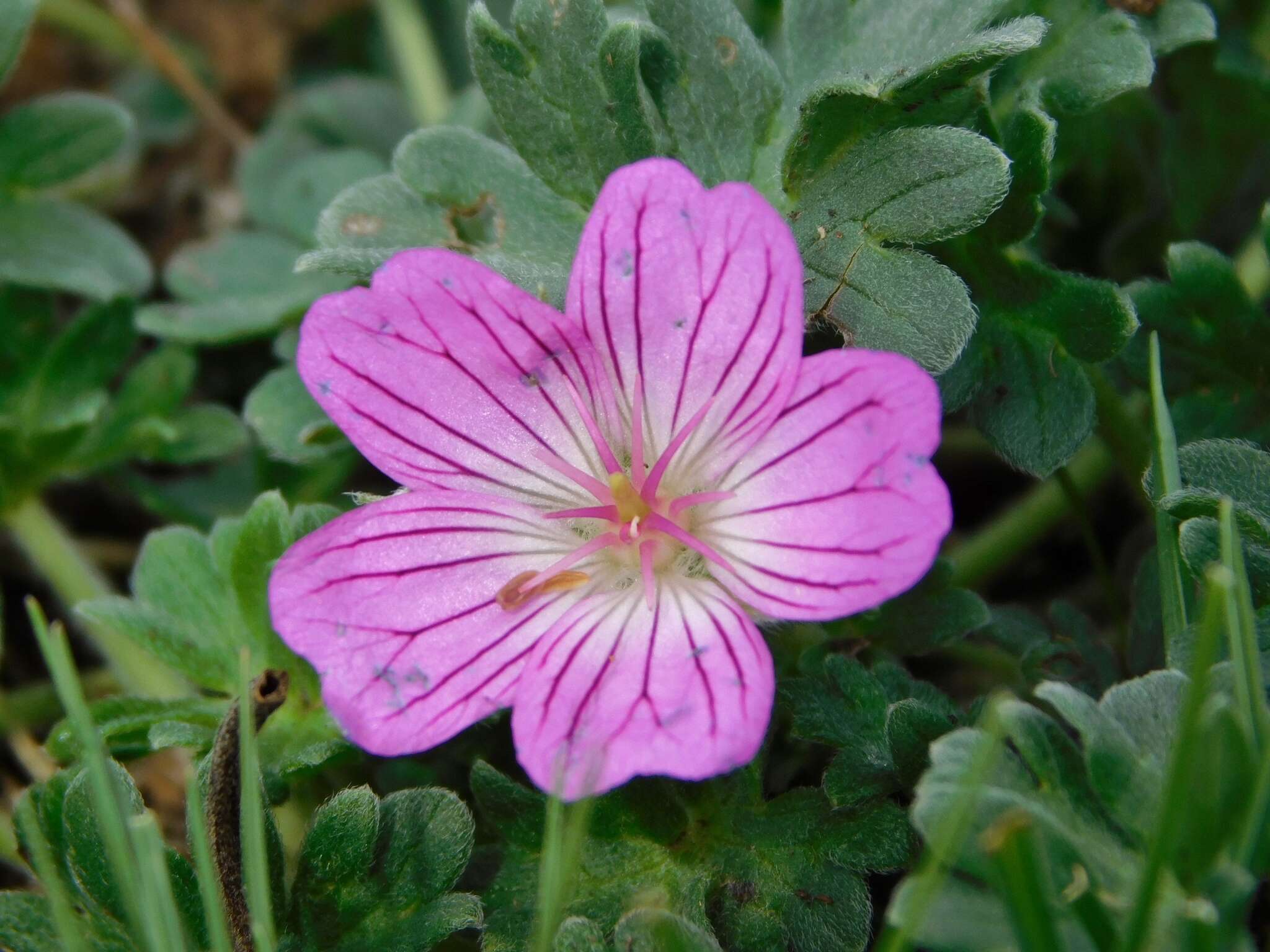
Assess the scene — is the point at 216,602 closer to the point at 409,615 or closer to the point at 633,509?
the point at 409,615

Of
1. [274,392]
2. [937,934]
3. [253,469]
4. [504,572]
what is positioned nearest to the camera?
[937,934]

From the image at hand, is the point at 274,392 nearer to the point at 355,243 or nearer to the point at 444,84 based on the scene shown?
the point at 355,243

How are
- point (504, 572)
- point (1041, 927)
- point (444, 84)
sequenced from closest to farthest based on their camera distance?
point (1041, 927) → point (504, 572) → point (444, 84)

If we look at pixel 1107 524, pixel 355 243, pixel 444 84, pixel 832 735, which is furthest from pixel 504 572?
pixel 444 84

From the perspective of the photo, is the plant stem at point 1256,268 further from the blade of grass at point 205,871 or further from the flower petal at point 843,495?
the blade of grass at point 205,871

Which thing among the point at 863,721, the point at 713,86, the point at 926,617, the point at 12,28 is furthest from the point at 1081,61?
the point at 12,28

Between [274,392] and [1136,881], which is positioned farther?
[274,392]
